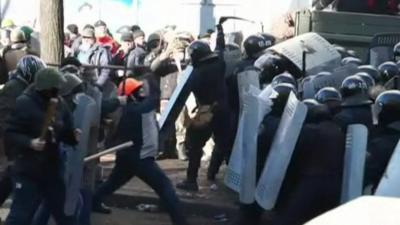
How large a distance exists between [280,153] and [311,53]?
451 centimetres

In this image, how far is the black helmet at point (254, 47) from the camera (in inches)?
514

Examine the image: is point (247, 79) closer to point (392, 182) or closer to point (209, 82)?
point (209, 82)

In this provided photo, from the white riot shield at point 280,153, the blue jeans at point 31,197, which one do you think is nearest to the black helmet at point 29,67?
the blue jeans at point 31,197

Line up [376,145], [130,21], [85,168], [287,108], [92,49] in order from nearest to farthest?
[376,145] → [287,108] → [85,168] → [92,49] → [130,21]

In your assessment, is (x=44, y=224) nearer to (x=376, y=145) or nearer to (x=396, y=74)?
(x=376, y=145)

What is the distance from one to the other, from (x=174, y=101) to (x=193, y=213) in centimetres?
123

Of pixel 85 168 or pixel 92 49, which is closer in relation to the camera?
pixel 85 168

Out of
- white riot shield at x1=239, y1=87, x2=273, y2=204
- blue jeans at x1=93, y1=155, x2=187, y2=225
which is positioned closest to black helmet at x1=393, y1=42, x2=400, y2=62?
blue jeans at x1=93, y1=155, x2=187, y2=225

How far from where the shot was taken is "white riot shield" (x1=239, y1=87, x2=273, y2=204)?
923cm

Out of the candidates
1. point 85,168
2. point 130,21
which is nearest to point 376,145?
point 85,168

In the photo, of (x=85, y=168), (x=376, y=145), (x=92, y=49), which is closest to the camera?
(x=376, y=145)

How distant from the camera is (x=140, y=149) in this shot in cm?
1041

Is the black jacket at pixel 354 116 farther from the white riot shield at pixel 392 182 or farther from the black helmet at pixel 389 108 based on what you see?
the white riot shield at pixel 392 182

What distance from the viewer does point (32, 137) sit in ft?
27.5
